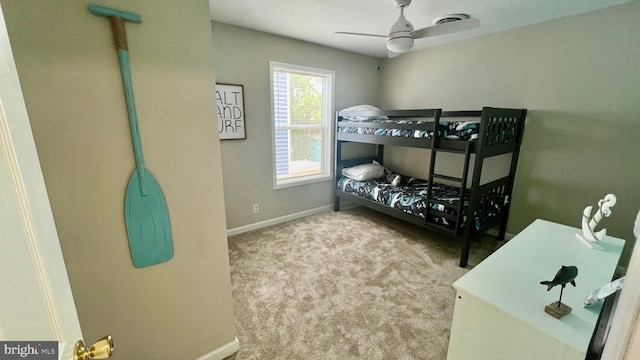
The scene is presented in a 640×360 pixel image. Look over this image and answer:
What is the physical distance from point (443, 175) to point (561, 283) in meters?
2.09

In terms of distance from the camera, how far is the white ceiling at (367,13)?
212 centimetres

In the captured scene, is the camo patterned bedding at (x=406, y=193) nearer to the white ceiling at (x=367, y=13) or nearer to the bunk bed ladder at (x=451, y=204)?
the bunk bed ladder at (x=451, y=204)

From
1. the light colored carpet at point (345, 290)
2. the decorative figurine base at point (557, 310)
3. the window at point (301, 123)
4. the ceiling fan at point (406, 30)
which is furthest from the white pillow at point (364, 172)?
the decorative figurine base at point (557, 310)

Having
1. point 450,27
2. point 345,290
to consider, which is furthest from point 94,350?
point 450,27

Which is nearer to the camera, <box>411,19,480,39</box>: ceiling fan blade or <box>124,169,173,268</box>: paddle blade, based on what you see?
<box>124,169,173,268</box>: paddle blade

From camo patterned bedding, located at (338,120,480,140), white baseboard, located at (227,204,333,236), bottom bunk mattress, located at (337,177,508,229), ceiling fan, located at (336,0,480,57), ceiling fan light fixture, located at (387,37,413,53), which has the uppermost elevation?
ceiling fan, located at (336,0,480,57)

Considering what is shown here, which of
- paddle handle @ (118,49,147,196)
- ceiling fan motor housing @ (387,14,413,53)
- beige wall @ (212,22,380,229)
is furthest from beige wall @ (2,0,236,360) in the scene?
beige wall @ (212,22,380,229)

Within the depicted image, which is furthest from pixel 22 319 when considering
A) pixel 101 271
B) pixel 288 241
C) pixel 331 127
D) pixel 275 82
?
pixel 331 127

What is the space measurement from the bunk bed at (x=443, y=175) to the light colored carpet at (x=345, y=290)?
35 centimetres

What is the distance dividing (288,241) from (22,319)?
2591 mm

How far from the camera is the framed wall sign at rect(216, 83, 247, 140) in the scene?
2773 millimetres

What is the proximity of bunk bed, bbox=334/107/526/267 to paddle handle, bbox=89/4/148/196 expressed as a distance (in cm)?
239

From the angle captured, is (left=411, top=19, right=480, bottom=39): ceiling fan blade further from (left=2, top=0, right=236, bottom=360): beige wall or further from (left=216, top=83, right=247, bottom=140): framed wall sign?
(left=216, top=83, right=247, bottom=140): framed wall sign

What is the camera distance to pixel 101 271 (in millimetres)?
1118
